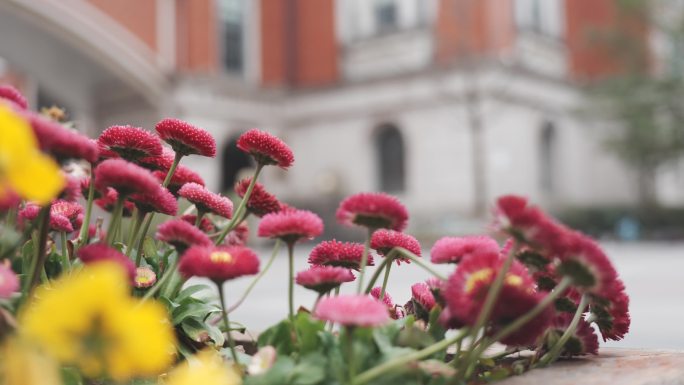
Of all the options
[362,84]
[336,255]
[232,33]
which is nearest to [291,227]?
[336,255]

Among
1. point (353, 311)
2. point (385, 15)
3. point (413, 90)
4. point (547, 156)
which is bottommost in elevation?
point (353, 311)

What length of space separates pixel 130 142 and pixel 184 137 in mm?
91

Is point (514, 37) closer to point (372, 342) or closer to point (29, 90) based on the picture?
point (29, 90)

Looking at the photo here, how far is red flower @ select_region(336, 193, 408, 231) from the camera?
1.04 metres

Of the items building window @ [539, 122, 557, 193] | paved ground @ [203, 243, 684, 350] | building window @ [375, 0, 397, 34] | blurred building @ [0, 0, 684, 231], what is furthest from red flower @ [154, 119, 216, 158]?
building window @ [539, 122, 557, 193]

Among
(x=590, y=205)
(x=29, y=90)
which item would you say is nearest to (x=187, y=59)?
(x=29, y=90)

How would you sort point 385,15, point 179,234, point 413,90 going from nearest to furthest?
point 179,234 < point 413,90 < point 385,15

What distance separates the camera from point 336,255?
1.22m

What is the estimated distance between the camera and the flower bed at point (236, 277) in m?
0.57

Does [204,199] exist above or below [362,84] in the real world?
below

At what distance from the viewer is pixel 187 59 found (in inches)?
730

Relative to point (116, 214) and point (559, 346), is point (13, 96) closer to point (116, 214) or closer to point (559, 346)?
point (116, 214)

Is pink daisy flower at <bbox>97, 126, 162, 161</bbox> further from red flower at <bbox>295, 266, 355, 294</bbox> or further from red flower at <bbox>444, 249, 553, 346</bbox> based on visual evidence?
red flower at <bbox>444, 249, 553, 346</bbox>

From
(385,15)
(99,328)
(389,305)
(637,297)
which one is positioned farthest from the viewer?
(385,15)
